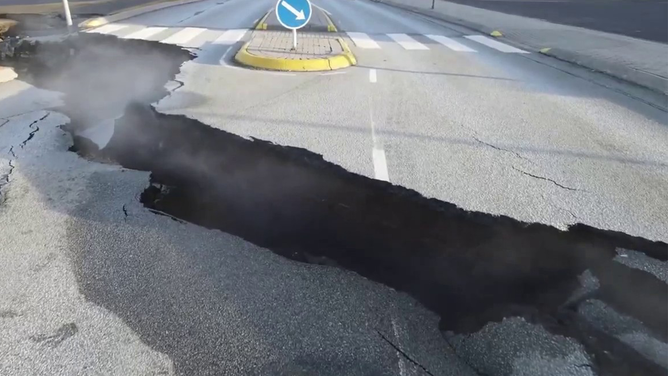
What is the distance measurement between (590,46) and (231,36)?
10.2 metres

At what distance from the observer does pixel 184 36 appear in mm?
14141

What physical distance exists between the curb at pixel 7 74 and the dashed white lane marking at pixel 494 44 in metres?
11.8

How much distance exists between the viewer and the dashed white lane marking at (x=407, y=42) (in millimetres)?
14031

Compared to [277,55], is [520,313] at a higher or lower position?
lower

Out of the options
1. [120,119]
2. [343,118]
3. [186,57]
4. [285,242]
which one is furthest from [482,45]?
[285,242]

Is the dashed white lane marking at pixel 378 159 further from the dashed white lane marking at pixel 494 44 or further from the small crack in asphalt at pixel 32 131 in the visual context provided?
the dashed white lane marking at pixel 494 44

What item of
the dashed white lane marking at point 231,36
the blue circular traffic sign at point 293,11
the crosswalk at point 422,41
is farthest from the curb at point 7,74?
the crosswalk at point 422,41

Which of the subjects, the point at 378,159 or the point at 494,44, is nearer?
the point at 378,159

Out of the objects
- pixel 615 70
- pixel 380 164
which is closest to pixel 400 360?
pixel 380 164

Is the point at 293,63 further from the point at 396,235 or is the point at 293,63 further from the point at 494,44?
the point at 494,44

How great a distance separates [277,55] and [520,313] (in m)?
8.50

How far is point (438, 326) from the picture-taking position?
3018mm

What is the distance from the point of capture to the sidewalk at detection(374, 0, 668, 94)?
9984 mm

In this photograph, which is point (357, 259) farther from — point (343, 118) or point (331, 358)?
point (343, 118)
